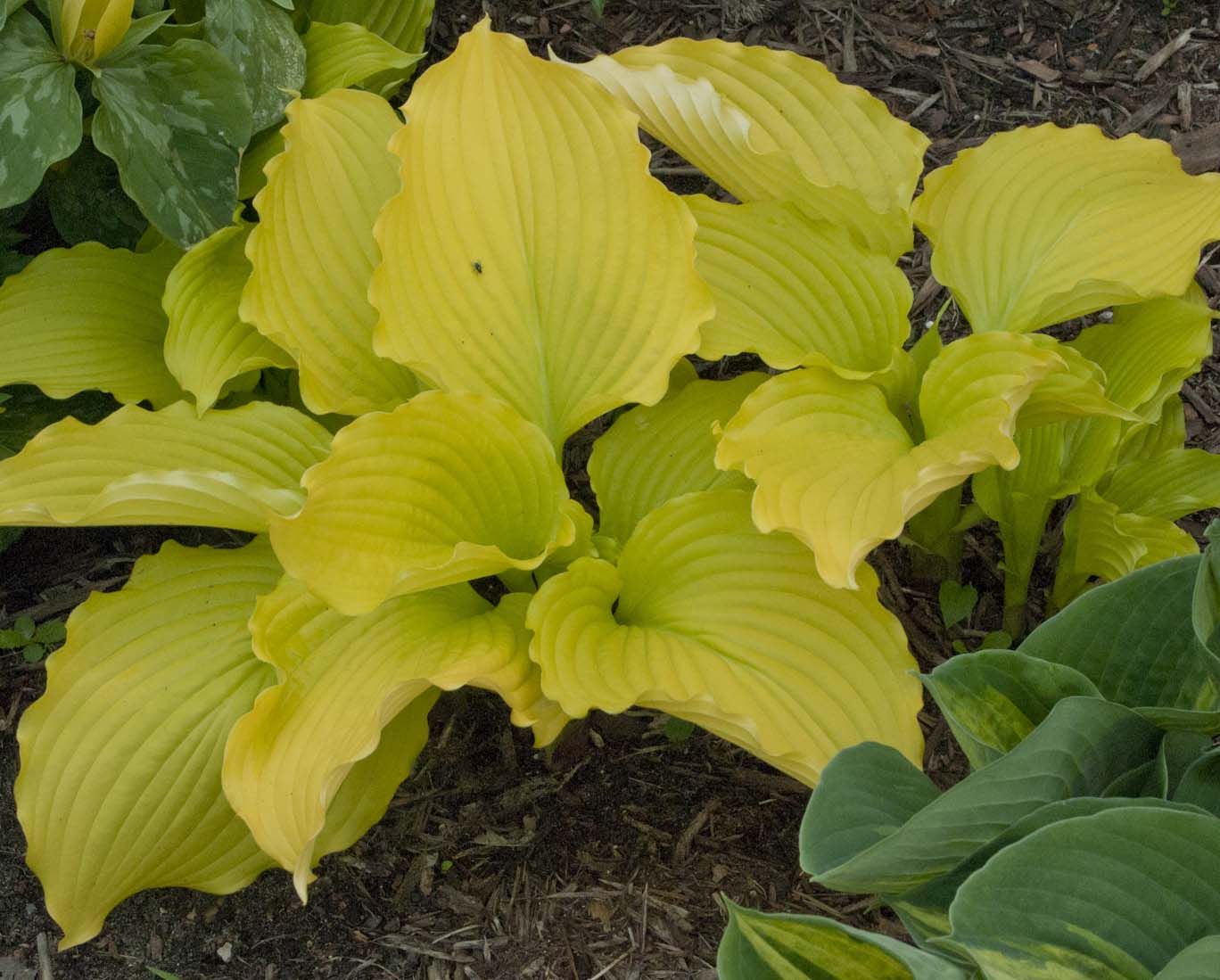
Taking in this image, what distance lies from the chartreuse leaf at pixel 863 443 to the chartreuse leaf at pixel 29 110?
1021 millimetres

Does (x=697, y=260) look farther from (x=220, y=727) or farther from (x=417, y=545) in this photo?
(x=220, y=727)

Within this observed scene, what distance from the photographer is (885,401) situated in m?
1.75

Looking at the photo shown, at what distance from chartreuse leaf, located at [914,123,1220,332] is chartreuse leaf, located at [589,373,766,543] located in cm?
35

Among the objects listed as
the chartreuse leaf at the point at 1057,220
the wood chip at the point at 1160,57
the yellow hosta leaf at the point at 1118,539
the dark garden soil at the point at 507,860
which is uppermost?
the wood chip at the point at 1160,57

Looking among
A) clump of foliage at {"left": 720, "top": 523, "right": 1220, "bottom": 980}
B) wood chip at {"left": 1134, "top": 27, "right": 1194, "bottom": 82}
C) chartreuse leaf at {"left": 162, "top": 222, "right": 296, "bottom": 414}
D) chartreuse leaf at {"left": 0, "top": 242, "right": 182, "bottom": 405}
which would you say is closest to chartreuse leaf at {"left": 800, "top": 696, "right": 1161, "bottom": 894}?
clump of foliage at {"left": 720, "top": 523, "right": 1220, "bottom": 980}

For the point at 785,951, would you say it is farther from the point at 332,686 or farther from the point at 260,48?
the point at 260,48

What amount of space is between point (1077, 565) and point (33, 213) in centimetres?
186

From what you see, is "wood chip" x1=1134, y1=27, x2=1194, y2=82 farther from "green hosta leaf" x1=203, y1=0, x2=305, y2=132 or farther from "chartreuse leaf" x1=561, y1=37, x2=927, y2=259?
"green hosta leaf" x1=203, y1=0, x2=305, y2=132

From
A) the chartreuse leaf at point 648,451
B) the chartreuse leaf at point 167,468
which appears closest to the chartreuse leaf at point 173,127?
the chartreuse leaf at point 167,468

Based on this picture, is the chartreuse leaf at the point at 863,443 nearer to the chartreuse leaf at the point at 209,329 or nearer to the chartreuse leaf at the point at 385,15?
the chartreuse leaf at the point at 209,329

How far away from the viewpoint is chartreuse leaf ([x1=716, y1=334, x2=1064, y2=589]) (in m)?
1.41

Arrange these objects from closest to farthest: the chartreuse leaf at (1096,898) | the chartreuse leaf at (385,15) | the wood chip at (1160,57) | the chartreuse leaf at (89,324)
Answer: the chartreuse leaf at (1096,898) < the chartreuse leaf at (89,324) < the chartreuse leaf at (385,15) < the wood chip at (1160,57)

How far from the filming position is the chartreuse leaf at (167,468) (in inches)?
57.3

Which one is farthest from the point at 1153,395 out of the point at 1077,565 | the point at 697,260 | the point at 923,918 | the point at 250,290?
the point at 250,290
